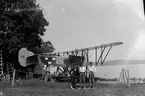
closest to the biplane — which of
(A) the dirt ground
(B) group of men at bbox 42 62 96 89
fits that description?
(B) group of men at bbox 42 62 96 89

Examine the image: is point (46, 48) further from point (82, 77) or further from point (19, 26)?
point (82, 77)

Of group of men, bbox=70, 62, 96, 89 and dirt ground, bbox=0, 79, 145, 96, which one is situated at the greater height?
group of men, bbox=70, 62, 96, 89

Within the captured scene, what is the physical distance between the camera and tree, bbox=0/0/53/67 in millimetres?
25109

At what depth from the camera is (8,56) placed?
85.0 ft

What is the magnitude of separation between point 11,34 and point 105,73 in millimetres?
11527

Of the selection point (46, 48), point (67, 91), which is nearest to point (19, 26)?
point (46, 48)

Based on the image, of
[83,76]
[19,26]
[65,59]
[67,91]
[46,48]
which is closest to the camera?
[67,91]

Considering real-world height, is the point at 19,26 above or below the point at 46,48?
above

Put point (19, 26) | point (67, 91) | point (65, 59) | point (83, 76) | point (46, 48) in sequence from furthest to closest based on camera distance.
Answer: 1. point (46, 48)
2. point (19, 26)
3. point (65, 59)
4. point (83, 76)
5. point (67, 91)

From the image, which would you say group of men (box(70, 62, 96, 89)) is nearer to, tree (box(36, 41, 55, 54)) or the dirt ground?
the dirt ground

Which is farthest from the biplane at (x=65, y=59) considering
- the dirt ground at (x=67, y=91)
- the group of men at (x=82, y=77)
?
the dirt ground at (x=67, y=91)

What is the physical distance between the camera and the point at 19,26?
26.3 meters

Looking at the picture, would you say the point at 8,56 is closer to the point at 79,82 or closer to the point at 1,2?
the point at 1,2

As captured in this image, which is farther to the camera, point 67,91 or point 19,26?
point 19,26
